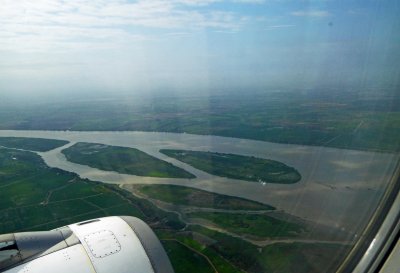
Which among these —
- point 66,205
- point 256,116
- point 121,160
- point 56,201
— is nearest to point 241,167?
point 256,116

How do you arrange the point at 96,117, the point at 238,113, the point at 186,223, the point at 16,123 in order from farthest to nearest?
the point at 96,117 < the point at 16,123 < the point at 238,113 < the point at 186,223

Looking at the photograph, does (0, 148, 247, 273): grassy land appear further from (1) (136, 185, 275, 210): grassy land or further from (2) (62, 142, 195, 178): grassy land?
(2) (62, 142, 195, 178): grassy land

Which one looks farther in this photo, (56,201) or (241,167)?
(241,167)

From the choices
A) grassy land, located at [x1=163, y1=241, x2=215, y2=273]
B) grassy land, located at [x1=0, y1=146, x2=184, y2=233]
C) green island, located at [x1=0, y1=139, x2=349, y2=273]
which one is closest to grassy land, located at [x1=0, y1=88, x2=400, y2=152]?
green island, located at [x1=0, y1=139, x2=349, y2=273]

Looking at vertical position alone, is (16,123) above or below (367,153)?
below

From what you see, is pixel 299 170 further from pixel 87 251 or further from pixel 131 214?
pixel 87 251

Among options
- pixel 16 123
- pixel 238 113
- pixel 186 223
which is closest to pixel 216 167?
pixel 186 223

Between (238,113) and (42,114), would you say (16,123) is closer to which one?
(42,114)
